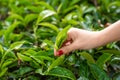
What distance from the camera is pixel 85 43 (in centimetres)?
174

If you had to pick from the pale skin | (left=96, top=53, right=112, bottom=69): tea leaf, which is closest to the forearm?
the pale skin

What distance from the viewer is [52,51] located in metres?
1.84

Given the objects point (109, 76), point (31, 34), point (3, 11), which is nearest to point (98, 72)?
point (109, 76)

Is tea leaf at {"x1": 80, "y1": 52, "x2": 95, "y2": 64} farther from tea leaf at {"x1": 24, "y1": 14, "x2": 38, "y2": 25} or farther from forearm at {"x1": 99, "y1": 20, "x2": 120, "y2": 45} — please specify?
tea leaf at {"x1": 24, "y1": 14, "x2": 38, "y2": 25}

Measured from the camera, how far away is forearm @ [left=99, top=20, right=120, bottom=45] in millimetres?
1684

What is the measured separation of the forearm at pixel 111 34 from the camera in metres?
1.68

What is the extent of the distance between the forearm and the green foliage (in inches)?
4.7

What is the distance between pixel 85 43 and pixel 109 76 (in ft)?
0.84

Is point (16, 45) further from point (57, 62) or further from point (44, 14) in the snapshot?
point (44, 14)

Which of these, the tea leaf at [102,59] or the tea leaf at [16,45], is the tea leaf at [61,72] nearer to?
the tea leaf at [102,59]

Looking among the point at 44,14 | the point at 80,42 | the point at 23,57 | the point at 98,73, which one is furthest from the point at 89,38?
the point at 44,14

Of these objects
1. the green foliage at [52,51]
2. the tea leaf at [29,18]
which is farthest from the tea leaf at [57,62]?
the tea leaf at [29,18]

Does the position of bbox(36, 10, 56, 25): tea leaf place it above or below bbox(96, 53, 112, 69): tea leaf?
above

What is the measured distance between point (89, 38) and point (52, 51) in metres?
0.24
